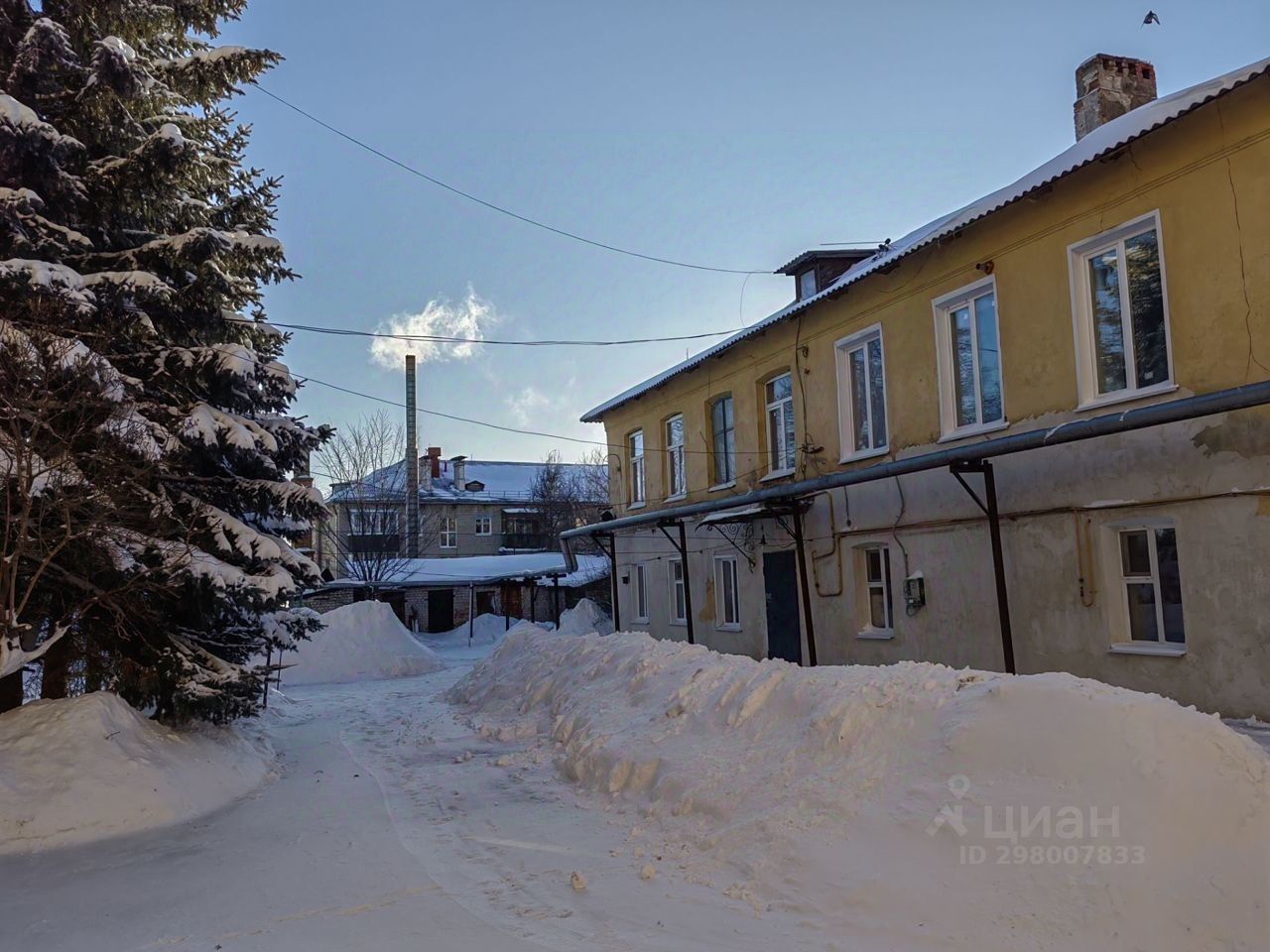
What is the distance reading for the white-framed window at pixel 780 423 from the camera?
16391mm

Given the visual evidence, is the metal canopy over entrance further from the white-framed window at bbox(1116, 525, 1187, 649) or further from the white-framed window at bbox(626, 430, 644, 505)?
the white-framed window at bbox(626, 430, 644, 505)

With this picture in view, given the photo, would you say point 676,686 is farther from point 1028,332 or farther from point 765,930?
point 1028,332

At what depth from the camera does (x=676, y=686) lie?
9414 mm

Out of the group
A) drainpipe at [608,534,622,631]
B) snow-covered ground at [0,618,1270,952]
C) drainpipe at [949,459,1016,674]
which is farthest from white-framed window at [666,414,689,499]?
snow-covered ground at [0,618,1270,952]

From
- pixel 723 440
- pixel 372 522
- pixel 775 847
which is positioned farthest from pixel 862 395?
pixel 372 522

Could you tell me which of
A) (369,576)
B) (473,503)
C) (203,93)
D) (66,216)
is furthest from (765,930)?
(473,503)

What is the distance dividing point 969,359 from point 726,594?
807cm

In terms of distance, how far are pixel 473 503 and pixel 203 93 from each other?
42760mm

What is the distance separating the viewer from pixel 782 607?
53.7 ft

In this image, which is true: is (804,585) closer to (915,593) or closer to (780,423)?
(915,593)

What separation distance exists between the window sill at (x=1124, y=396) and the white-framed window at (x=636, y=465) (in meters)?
13.8

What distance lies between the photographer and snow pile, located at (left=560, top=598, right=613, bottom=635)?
28.9 meters

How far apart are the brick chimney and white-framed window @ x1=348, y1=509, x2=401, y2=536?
2842cm

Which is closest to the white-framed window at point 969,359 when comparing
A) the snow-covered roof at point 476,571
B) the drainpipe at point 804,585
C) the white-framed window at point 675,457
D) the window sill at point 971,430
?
the window sill at point 971,430
